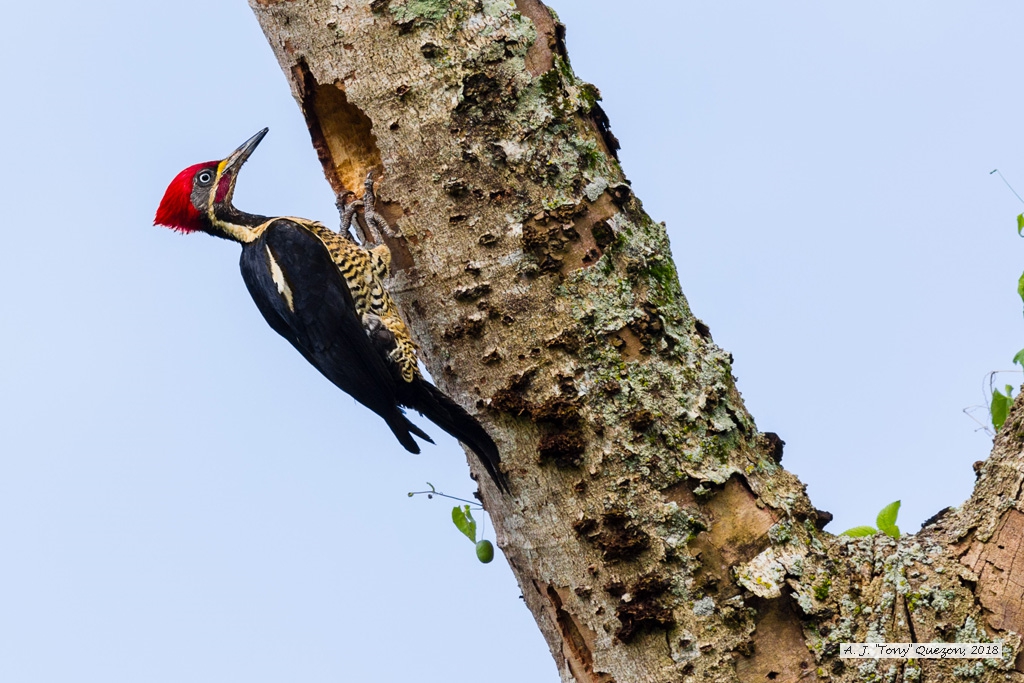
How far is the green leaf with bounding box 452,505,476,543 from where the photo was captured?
3229 millimetres

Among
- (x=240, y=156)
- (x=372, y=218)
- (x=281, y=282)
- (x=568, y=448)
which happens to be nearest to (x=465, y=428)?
(x=568, y=448)

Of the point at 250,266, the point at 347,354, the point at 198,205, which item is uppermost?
the point at 198,205

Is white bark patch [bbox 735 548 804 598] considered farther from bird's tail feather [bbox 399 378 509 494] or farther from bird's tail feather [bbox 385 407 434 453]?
bird's tail feather [bbox 385 407 434 453]

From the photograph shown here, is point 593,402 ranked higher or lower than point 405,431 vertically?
lower

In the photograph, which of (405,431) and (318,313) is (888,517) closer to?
(405,431)

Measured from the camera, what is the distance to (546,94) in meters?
2.94

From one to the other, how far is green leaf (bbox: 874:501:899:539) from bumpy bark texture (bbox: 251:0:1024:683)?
0.42 feet

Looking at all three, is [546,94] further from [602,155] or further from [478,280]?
[478,280]

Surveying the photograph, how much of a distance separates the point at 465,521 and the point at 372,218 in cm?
101

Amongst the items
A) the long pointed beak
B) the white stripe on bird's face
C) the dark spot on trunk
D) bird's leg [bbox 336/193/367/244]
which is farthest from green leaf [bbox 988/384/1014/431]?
the long pointed beak

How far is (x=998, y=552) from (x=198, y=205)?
3.55 metres

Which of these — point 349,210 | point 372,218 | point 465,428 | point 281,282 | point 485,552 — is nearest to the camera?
point 465,428

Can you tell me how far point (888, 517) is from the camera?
2746 mm

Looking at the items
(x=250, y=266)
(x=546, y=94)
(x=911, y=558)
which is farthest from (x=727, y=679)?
(x=250, y=266)
